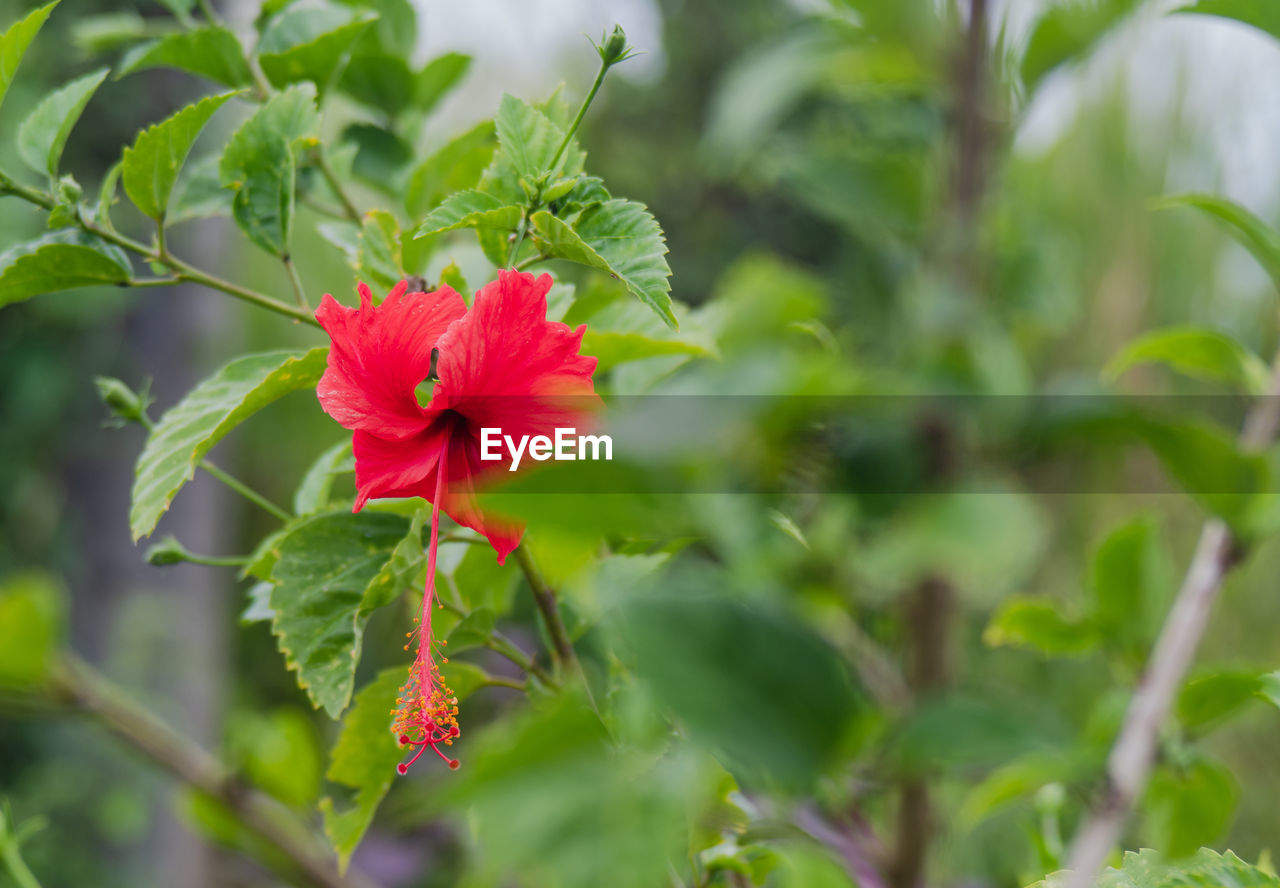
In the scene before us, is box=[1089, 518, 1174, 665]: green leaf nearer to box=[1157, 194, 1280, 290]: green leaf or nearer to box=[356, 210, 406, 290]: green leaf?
box=[1157, 194, 1280, 290]: green leaf

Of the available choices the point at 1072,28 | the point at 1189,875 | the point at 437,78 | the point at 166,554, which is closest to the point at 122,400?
the point at 166,554

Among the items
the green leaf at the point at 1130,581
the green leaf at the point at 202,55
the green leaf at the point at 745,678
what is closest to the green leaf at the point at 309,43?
the green leaf at the point at 202,55

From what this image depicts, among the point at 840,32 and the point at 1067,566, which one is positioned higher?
the point at 840,32

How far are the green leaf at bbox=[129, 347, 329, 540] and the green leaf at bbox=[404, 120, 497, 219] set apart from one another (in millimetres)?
77

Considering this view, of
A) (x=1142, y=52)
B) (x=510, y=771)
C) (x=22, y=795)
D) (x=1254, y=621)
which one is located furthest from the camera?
(x=22, y=795)

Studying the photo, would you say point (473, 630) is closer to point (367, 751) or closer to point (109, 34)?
point (367, 751)

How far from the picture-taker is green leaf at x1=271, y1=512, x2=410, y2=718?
0.71ft

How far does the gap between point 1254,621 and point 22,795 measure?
1.69 meters

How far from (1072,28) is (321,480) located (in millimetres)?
641

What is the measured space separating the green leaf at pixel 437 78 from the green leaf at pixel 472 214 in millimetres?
141

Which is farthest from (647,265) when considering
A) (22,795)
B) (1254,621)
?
(22,795)

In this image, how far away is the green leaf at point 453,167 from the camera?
0.92 ft

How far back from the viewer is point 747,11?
2.06m

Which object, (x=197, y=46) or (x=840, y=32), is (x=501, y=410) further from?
(x=840, y=32)
